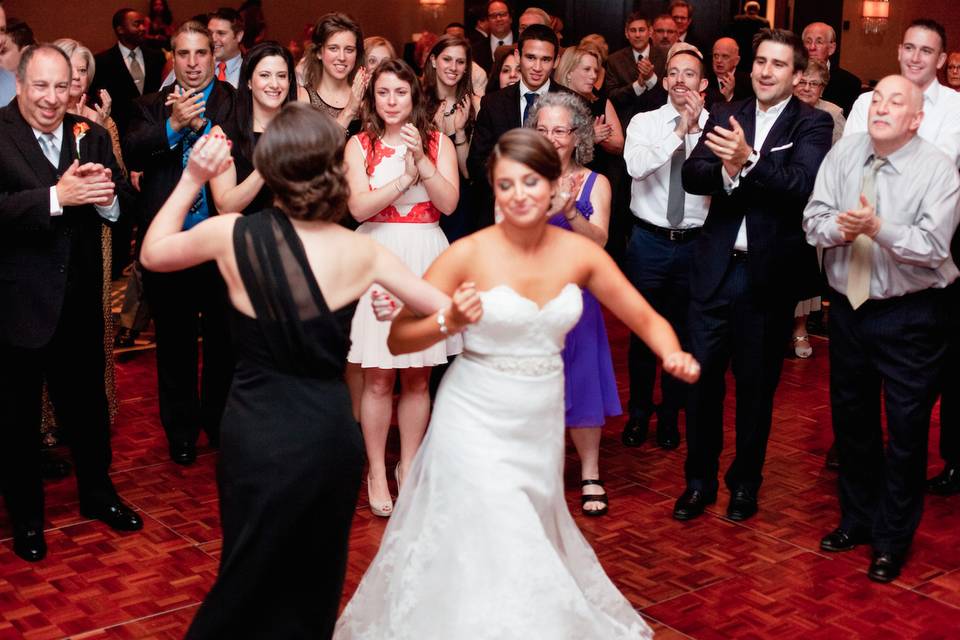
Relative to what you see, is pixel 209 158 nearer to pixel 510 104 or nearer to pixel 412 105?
pixel 412 105

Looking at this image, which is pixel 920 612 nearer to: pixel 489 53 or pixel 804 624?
pixel 804 624

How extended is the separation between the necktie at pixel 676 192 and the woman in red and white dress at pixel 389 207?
3.18 ft

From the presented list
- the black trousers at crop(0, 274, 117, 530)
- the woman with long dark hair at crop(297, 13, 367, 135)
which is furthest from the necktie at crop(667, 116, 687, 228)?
the black trousers at crop(0, 274, 117, 530)

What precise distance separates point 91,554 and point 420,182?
5.98 feet

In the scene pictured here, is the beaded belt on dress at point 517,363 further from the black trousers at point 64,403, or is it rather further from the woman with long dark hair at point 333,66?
the woman with long dark hair at point 333,66

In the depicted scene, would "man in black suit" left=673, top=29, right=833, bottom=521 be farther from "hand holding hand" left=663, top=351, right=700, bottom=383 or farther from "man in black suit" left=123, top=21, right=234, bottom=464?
"man in black suit" left=123, top=21, right=234, bottom=464

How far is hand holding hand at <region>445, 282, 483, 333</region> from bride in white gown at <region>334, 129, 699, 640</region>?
0.23 ft

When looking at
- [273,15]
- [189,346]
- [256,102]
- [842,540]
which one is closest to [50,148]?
[256,102]

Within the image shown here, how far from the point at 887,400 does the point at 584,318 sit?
46.2 inches

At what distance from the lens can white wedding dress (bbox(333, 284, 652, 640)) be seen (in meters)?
3.21

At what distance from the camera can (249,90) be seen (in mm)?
5012

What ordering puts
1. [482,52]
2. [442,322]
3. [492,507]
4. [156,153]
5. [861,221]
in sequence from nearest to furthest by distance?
[442,322], [492,507], [861,221], [156,153], [482,52]

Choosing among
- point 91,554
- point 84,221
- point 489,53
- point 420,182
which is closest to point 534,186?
point 420,182

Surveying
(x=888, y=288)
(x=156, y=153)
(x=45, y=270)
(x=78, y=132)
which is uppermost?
(x=78, y=132)
